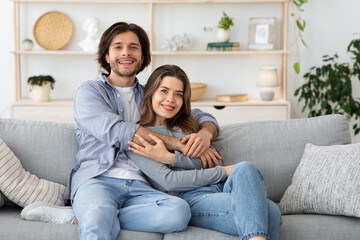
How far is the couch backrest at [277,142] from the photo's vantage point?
2346 mm

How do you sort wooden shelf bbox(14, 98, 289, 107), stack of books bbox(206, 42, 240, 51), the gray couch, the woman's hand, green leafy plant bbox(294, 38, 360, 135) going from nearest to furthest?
the gray couch, the woman's hand, green leafy plant bbox(294, 38, 360, 135), wooden shelf bbox(14, 98, 289, 107), stack of books bbox(206, 42, 240, 51)

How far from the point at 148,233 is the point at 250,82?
3.08 meters

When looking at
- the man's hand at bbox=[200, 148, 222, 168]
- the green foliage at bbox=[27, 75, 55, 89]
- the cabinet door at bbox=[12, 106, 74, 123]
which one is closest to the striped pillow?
the man's hand at bbox=[200, 148, 222, 168]

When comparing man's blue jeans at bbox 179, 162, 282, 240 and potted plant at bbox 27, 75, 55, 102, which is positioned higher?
potted plant at bbox 27, 75, 55, 102

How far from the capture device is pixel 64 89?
4.69 metres

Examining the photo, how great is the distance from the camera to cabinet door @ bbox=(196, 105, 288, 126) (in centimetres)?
441

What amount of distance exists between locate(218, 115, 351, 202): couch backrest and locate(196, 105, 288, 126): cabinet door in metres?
1.93

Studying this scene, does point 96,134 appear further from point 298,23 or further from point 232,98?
point 298,23

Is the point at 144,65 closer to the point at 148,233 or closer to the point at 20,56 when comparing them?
the point at 148,233

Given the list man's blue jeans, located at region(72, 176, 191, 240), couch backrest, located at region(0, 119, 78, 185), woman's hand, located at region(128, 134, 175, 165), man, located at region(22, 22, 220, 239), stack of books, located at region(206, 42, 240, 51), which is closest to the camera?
man's blue jeans, located at region(72, 176, 191, 240)

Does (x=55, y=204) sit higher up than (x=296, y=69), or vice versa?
(x=296, y=69)

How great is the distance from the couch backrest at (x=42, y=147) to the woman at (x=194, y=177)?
33 centimetres

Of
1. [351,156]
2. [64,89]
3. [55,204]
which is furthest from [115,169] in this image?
[64,89]

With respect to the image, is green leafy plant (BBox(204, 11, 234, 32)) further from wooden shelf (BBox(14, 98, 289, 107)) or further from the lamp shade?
wooden shelf (BBox(14, 98, 289, 107))
